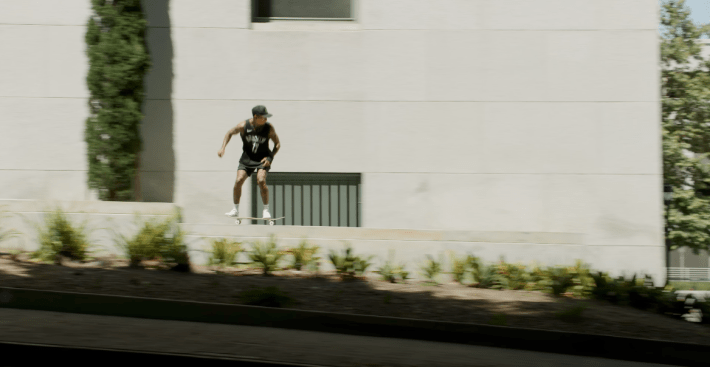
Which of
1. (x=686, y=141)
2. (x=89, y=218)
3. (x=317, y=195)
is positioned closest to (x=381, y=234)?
(x=317, y=195)

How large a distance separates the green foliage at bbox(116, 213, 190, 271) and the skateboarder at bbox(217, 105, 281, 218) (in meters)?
2.05

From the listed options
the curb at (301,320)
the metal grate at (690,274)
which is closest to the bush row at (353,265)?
the curb at (301,320)

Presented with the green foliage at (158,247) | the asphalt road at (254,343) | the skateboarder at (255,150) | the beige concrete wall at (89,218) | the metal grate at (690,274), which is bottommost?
the metal grate at (690,274)

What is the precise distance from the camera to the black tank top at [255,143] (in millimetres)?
11299

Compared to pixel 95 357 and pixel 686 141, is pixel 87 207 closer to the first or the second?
pixel 95 357

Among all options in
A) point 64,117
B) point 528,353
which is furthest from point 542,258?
point 64,117

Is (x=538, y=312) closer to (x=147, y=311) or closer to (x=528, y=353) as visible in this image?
(x=528, y=353)

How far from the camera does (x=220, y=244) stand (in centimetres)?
993

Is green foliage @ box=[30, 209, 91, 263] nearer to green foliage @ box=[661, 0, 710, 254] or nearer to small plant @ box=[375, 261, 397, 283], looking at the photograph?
small plant @ box=[375, 261, 397, 283]

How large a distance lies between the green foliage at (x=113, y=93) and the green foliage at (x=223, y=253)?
8.28 ft

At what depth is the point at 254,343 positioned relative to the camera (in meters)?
6.31

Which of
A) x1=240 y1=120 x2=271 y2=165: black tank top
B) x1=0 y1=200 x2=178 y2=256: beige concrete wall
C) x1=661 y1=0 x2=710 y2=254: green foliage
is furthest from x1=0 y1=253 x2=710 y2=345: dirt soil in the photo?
x1=661 y1=0 x2=710 y2=254: green foliage

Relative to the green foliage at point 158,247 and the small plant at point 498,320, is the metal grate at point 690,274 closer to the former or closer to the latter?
the small plant at point 498,320

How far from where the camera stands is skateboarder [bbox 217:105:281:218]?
11266mm
